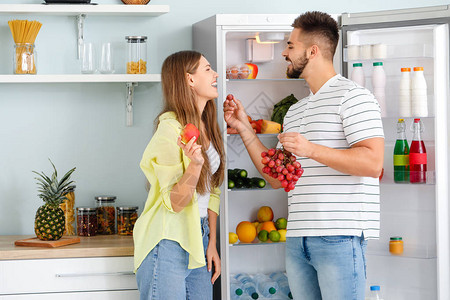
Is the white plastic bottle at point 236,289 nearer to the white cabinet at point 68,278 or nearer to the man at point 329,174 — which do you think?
the white cabinet at point 68,278

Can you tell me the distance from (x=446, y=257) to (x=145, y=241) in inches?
58.0

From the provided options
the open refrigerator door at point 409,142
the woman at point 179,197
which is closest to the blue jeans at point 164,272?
the woman at point 179,197

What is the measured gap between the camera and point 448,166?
9.11ft

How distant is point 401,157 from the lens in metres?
2.86

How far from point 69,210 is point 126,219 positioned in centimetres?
30

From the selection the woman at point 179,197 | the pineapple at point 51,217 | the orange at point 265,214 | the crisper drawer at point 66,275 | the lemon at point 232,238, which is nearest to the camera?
the woman at point 179,197

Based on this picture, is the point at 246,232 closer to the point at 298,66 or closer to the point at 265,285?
the point at 265,285

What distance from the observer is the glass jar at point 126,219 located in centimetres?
297

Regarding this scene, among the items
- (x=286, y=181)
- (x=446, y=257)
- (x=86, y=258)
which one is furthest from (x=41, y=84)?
(x=446, y=257)

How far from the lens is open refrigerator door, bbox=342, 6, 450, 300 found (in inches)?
109

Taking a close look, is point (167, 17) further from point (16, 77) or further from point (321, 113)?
point (321, 113)

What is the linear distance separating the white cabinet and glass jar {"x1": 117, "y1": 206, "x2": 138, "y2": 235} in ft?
1.09

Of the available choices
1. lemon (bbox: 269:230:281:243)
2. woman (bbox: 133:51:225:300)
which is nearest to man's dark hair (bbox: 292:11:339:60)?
woman (bbox: 133:51:225:300)

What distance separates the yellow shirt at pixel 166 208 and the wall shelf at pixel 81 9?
86 centimetres
